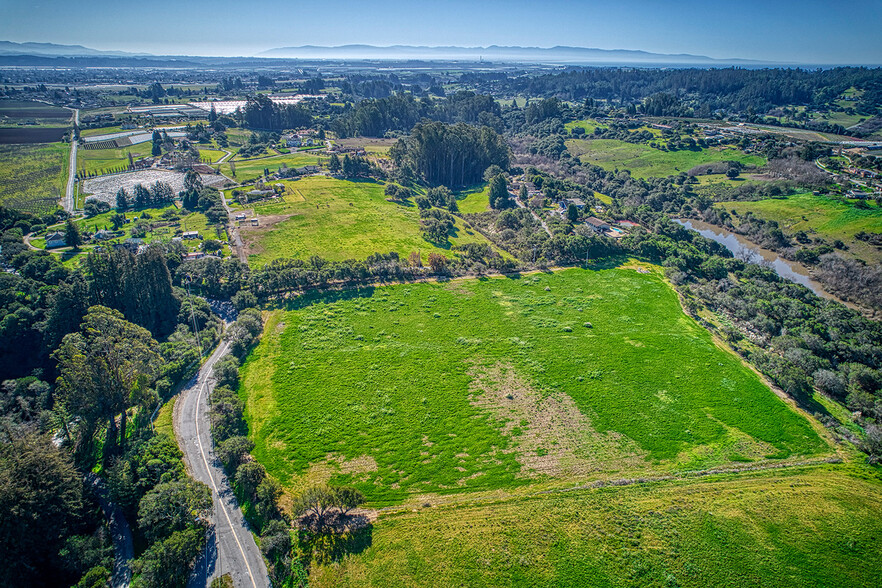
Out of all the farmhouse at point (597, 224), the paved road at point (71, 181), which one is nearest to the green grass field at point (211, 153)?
the paved road at point (71, 181)

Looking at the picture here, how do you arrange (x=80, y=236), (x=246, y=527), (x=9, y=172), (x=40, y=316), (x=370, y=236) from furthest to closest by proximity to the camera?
(x=9, y=172), (x=370, y=236), (x=80, y=236), (x=40, y=316), (x=246, y=527)

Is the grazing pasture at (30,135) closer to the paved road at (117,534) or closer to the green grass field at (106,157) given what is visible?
the green grass field at (106,157)

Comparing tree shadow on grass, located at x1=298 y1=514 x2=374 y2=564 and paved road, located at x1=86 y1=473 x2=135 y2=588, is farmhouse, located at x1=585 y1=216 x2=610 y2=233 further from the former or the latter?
paved road, located at x1=86 y1=473 x2=135 y2=588

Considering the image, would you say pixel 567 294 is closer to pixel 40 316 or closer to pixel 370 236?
pixel 370 236

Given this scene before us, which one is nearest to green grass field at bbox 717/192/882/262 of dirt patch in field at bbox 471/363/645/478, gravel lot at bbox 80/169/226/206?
dirt patch in field at bbox 471/363/645/478

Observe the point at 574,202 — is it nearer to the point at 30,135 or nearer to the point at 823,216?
the point at 823,216

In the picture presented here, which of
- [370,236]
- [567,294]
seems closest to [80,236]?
[370,236]
